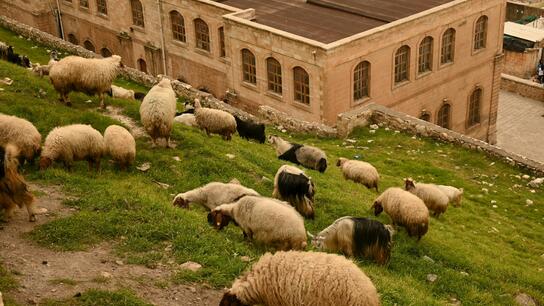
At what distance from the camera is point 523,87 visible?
152 feet

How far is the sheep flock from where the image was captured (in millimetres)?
10062

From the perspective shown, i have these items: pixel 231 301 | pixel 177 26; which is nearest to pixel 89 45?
pixel 177 26

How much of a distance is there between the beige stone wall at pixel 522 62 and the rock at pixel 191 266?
42169 millimetres

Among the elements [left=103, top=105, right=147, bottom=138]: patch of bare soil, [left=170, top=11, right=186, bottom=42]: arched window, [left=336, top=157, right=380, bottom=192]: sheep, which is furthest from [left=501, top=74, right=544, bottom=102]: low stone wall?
[left=103, top=105, right=147, bottom=138]: patch of bare soil

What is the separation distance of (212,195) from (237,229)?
979 mm

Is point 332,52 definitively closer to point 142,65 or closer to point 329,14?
point 329,14

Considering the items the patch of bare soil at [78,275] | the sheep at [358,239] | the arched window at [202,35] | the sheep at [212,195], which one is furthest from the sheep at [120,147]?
the arched window at [202,35]

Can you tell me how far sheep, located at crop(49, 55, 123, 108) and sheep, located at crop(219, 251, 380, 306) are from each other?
38.4 ft

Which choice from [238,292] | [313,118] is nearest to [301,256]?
[238,292]

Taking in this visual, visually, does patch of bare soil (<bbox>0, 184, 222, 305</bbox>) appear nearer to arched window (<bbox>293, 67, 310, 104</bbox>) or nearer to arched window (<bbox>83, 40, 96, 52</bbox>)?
arched window (<bbox>293, 67, 310, 104</bbox>)

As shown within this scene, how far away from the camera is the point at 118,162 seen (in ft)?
54.5

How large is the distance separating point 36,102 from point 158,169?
5.37 meters

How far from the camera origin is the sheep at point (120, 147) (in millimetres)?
16344

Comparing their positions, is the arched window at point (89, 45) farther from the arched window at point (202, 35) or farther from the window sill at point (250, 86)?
the window sill at point (250, 86)
